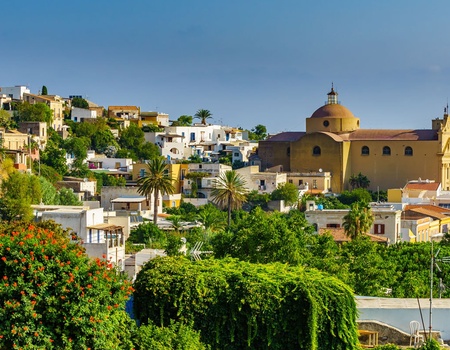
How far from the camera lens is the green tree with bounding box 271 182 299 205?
3002 inches

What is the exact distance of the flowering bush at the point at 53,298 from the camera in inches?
796

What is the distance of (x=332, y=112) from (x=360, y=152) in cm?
427

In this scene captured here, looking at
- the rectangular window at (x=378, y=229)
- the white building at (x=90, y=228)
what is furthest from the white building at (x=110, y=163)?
the white building at (x=90, y=228)

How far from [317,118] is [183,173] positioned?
52.4 ft

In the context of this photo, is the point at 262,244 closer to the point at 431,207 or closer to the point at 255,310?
the point at 255,310

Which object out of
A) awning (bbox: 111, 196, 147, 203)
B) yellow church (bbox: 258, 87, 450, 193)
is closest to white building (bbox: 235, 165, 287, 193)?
yellow church (bbox: 258, 87, 450, 193)

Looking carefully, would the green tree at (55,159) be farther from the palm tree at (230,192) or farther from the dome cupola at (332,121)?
the dome cupola at (332,121)

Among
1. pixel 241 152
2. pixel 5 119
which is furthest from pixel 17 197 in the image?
pixel 241 152

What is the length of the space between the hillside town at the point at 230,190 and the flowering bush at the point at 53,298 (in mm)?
3219

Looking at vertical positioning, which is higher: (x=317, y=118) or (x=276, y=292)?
(x=317, y=118)

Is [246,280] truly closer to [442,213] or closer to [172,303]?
[172,303]

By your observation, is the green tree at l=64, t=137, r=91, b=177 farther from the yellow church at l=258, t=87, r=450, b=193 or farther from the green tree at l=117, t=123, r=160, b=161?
the yellow church at l=258, t=87, r=450, b=193

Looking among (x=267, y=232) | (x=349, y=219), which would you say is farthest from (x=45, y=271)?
(x=349, y=219)

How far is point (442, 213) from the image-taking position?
213ft
